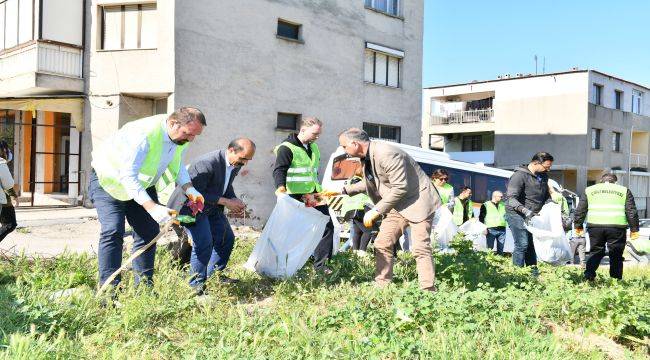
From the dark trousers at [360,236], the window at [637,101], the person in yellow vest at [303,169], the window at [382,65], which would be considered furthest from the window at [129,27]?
the window at [637,101]

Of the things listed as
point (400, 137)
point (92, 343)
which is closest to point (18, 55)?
point (400, 137)

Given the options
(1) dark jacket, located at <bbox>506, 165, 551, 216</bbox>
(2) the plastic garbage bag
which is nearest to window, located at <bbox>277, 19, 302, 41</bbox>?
(2) the plastic garbage bag

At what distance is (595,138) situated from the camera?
107 ft

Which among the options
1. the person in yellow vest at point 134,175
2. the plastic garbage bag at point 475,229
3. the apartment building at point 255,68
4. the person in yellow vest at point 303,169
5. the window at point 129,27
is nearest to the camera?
the person in yellow vest at point 134,175

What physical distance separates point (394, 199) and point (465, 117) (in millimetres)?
32536

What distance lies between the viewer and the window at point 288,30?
16.9 m

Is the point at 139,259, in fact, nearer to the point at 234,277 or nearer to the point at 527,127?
the point at 234,277

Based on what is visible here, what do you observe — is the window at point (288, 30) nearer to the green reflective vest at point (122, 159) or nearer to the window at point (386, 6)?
the window at point (386, 6)

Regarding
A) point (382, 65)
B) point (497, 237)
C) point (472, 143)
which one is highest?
point (382, 65)

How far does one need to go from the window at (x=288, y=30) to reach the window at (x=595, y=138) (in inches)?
841

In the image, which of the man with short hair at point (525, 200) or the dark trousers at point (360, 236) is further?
the dark trousers at point (360, 236)

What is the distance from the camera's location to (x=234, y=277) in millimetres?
5805

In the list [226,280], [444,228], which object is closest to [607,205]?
[444,228]

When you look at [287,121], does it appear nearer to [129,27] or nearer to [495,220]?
[129,27]
